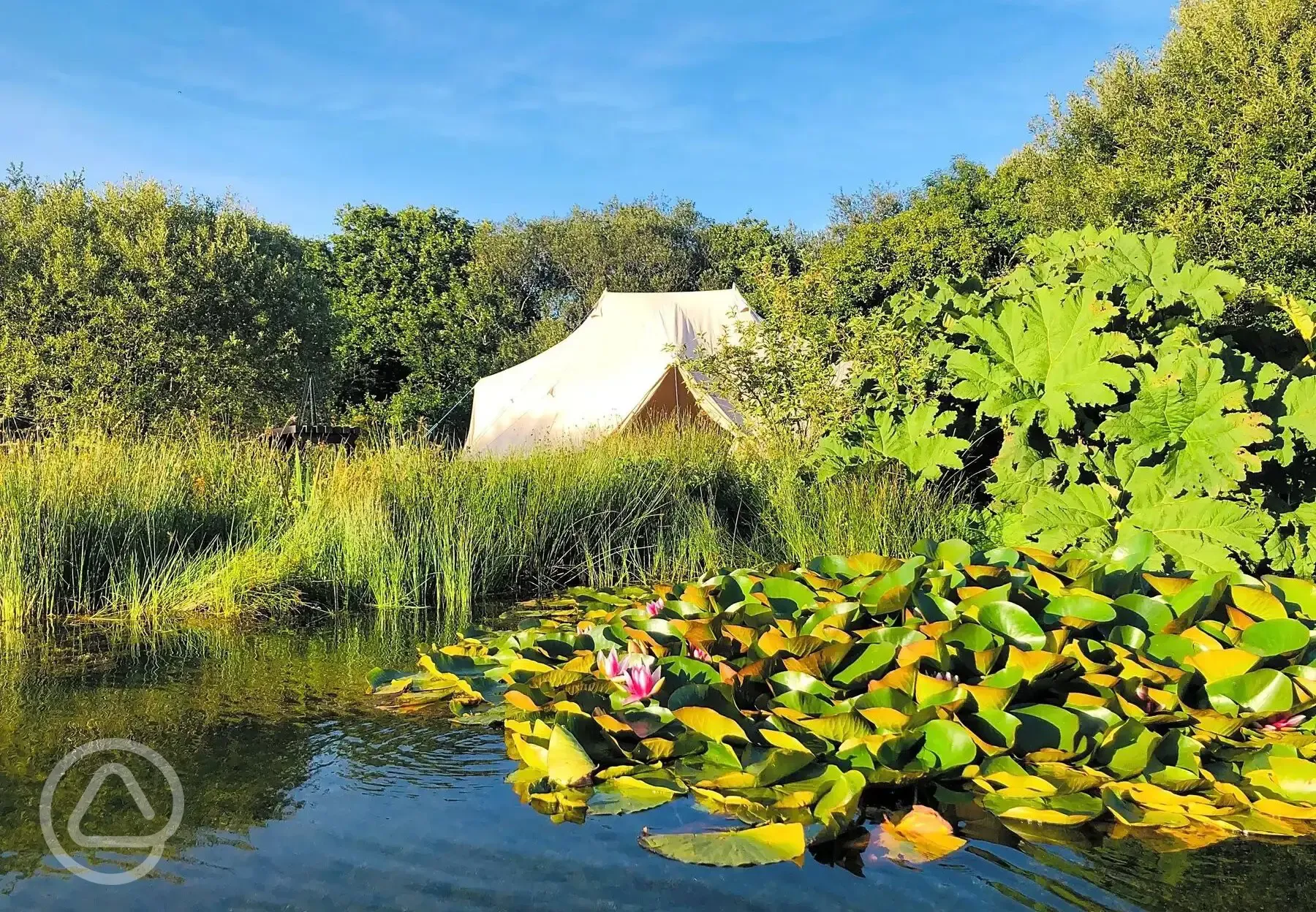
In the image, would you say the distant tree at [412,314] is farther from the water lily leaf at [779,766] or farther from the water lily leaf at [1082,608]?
the water lily leaf at [779,766]

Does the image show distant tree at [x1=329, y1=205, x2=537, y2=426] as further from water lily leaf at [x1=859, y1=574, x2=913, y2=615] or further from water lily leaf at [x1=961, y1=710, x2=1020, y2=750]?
water lily leaf at [x1=961, y1=710, x2=1020, y2=750]

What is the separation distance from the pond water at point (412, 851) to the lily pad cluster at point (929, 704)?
0.07 m

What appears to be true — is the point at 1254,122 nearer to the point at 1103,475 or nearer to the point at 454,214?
the point at 1103,475

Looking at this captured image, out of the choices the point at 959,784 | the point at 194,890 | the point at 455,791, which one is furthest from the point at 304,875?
the point at 959,784

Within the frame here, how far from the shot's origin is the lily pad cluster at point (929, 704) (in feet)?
7.22

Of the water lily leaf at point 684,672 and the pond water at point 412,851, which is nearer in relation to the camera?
the pond water at point 412,851

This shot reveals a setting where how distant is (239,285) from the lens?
14.5 metres

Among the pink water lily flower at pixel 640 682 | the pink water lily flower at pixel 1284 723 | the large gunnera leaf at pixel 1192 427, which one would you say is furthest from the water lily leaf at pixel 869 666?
the large gunnera leaf at pixel 1192 427

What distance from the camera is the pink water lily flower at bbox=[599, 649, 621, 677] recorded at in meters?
2.86

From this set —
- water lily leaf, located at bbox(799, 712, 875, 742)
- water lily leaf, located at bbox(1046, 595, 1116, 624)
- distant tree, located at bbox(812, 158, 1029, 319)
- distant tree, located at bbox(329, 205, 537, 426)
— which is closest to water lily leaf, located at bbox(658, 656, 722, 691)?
water lily leaf, located at bbox(799, 712, 875, 742)

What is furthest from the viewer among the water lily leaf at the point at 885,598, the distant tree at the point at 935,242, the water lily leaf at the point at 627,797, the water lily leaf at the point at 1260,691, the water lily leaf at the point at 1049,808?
the distant tree at the point at 935,242

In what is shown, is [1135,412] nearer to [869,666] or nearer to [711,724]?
[869,666]

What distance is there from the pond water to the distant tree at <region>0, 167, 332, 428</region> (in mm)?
10678

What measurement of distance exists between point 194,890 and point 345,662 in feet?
6.85
